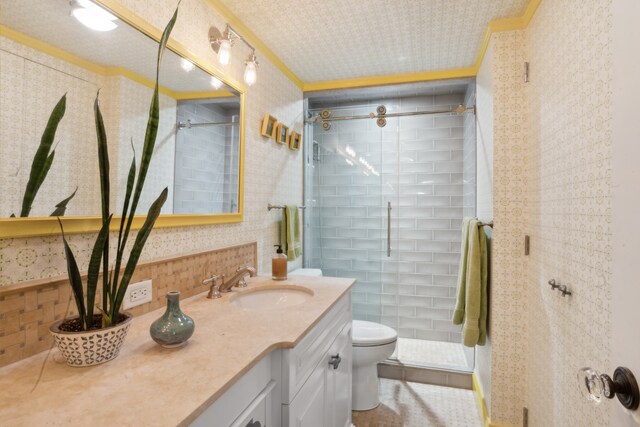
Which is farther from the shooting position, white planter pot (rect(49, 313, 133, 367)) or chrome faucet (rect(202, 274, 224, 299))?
chrome faucet (rect(202, 274, 224, 299))

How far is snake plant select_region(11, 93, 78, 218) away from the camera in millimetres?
856

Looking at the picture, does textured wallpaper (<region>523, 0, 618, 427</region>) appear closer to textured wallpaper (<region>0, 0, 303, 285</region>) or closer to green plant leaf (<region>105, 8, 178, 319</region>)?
green plant leaf (<region>105, 8, 178, 319</region>)

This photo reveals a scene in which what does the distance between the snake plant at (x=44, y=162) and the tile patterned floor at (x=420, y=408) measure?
1.97 metres

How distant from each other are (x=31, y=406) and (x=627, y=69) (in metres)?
1.28

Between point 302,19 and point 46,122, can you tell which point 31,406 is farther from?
point 302,19

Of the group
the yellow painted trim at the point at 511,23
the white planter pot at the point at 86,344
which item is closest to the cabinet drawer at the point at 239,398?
the white planter pot at the point at 86,344

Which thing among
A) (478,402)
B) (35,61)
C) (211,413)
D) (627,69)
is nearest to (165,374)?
(211,413)

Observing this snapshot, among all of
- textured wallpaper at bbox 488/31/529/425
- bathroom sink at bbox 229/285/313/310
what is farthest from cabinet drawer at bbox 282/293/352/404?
textured wallpaper at bbox 488/31/529/425

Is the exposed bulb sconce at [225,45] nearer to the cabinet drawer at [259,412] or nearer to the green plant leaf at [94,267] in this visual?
the green plant leaf at [94,267]

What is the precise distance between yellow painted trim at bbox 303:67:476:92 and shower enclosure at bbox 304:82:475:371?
0.77 feet

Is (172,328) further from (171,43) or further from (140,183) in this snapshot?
(171,43)

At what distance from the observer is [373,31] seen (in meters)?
1.96

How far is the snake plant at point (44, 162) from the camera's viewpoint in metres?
0.86

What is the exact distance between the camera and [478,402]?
7.23ft
